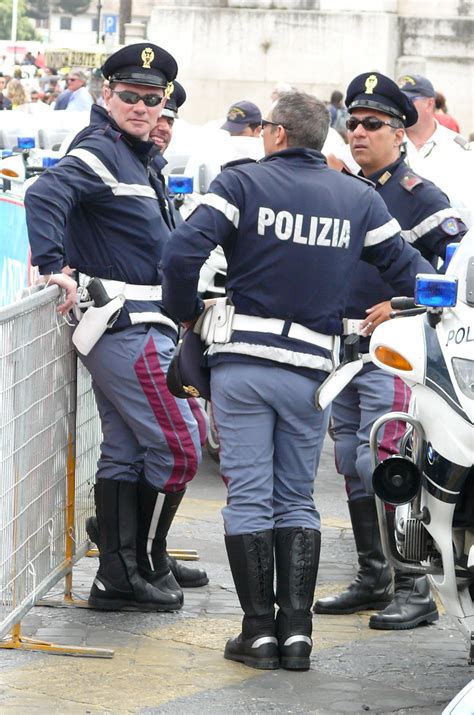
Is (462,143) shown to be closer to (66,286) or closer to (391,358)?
(66,286)

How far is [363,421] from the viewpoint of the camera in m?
6.40

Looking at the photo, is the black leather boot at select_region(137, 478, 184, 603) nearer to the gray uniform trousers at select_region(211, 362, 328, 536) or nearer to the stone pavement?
the stone pavement

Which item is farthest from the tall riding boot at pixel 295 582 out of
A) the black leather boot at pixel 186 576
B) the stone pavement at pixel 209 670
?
the black leather boot at pixel 186 576

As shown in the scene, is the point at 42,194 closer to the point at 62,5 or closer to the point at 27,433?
the point at 27,433

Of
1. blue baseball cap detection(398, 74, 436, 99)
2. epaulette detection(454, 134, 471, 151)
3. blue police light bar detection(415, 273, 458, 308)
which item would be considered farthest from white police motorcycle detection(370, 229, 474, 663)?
epaulette detection(454, 134, 471, 151)

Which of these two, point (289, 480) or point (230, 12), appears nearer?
point (289, 480)

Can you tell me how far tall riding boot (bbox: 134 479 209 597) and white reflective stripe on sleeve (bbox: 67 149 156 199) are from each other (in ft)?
3.65

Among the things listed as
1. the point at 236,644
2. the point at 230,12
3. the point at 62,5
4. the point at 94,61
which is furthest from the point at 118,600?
the point at 62,5

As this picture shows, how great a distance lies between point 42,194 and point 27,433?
2.99ft

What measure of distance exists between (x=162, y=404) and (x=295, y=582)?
35.5 inches

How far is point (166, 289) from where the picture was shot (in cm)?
561

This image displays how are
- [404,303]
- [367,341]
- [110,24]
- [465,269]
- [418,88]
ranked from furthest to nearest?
[110,24] → [418,88] → [367,341] → [404,303] → [465,269]

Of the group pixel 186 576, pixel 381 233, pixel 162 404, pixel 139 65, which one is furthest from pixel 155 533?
pixel 139 65

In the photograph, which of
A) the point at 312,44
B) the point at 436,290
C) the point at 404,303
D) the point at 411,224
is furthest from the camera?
the point at 312,44
